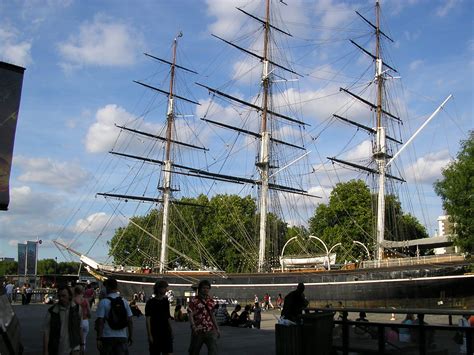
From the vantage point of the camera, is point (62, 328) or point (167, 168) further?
point (167, 168)

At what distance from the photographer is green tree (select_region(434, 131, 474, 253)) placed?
29.9 metres

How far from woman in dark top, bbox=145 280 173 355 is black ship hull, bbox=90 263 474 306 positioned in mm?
28203

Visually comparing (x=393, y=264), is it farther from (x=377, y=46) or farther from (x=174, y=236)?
(x=174, y=236)

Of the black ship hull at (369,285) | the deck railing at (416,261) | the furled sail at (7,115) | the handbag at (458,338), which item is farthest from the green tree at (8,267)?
the handbag at (458,338)

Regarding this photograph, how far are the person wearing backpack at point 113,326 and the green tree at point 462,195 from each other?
2620 centimetres

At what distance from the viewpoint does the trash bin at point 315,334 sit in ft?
30.2

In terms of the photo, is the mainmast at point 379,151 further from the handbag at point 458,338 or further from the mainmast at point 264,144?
the handbag at point 458,338

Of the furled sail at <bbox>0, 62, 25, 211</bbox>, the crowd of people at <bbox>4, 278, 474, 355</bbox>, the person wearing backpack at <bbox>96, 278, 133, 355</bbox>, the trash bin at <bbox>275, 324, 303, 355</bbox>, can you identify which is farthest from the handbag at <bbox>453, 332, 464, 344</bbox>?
the furled sail at <bbox>0, 62, 25, 211</bbox>

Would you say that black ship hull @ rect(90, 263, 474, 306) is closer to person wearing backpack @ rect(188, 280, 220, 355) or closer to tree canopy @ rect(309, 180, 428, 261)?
tree canopy @ rect(309, 180, 428, 261)

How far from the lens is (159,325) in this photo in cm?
774

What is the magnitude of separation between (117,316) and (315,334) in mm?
3632

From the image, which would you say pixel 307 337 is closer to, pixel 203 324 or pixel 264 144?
pixel 203 324

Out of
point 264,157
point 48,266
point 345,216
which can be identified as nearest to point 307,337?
point 264,157

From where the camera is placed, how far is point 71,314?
742cm
